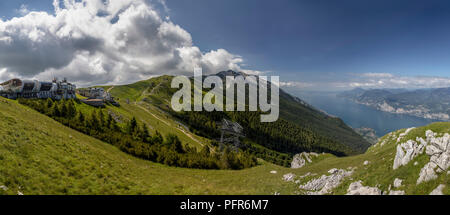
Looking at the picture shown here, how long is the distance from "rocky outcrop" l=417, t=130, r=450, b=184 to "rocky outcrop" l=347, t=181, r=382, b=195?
9.97ft

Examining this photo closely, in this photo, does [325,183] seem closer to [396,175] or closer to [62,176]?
[396,175]

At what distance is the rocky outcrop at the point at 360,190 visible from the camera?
48.4 ft

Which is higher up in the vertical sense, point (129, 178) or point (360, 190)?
point (360, 190)

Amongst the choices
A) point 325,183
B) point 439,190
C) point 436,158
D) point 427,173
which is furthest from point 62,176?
point 436,158

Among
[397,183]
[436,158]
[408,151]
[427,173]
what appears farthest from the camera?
[408,151]

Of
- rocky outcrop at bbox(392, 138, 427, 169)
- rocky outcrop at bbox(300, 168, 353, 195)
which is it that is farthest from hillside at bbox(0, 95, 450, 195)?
rocky outcrop at bbox(392, 138, 427, 169)

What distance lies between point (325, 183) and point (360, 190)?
12.9 ft

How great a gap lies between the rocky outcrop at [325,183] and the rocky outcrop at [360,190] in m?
A: 1.93

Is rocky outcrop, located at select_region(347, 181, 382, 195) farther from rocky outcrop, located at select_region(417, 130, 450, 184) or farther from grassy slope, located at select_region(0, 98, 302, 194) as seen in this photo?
grassy slope, located at select_region(0, 98, 302, 194)

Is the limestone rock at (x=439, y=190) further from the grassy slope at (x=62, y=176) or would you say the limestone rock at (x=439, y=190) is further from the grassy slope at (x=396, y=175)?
the grassy slope at (x=62, y=176)

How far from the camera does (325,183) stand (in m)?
19.5

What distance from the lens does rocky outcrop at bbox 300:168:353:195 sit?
1850 centimetres

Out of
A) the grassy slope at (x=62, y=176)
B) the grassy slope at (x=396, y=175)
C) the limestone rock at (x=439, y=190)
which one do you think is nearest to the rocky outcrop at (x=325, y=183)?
Answer: the grassy slope at (x=396, y=175)
